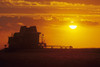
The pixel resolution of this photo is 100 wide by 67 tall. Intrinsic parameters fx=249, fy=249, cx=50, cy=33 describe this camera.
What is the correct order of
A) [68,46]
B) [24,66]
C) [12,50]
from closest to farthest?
1. [24,66]
2. [12,50]
3. [68,46]

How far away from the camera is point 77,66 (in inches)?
1251

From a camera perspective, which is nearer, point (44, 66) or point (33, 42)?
point (44, 66)

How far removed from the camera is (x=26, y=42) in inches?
2840

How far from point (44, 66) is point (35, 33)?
138ft

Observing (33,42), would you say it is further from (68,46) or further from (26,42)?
(68,46)

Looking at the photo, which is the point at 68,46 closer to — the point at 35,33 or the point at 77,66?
the point at 35,33

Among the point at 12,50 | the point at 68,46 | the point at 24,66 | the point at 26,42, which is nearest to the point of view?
the point at 24,66

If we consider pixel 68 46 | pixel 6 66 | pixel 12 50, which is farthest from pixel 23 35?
pixel 6 66

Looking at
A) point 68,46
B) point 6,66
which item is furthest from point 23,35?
point 6,66

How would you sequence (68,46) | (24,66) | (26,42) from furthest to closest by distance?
1. (68,46)
2. (26,42)
3. (24,66)

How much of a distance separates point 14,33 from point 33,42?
6.82 metres

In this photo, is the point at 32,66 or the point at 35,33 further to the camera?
the point at 35,33

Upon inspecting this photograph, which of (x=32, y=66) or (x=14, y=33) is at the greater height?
(x=14, y=33)

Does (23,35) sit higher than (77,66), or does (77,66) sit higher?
(23,35)
